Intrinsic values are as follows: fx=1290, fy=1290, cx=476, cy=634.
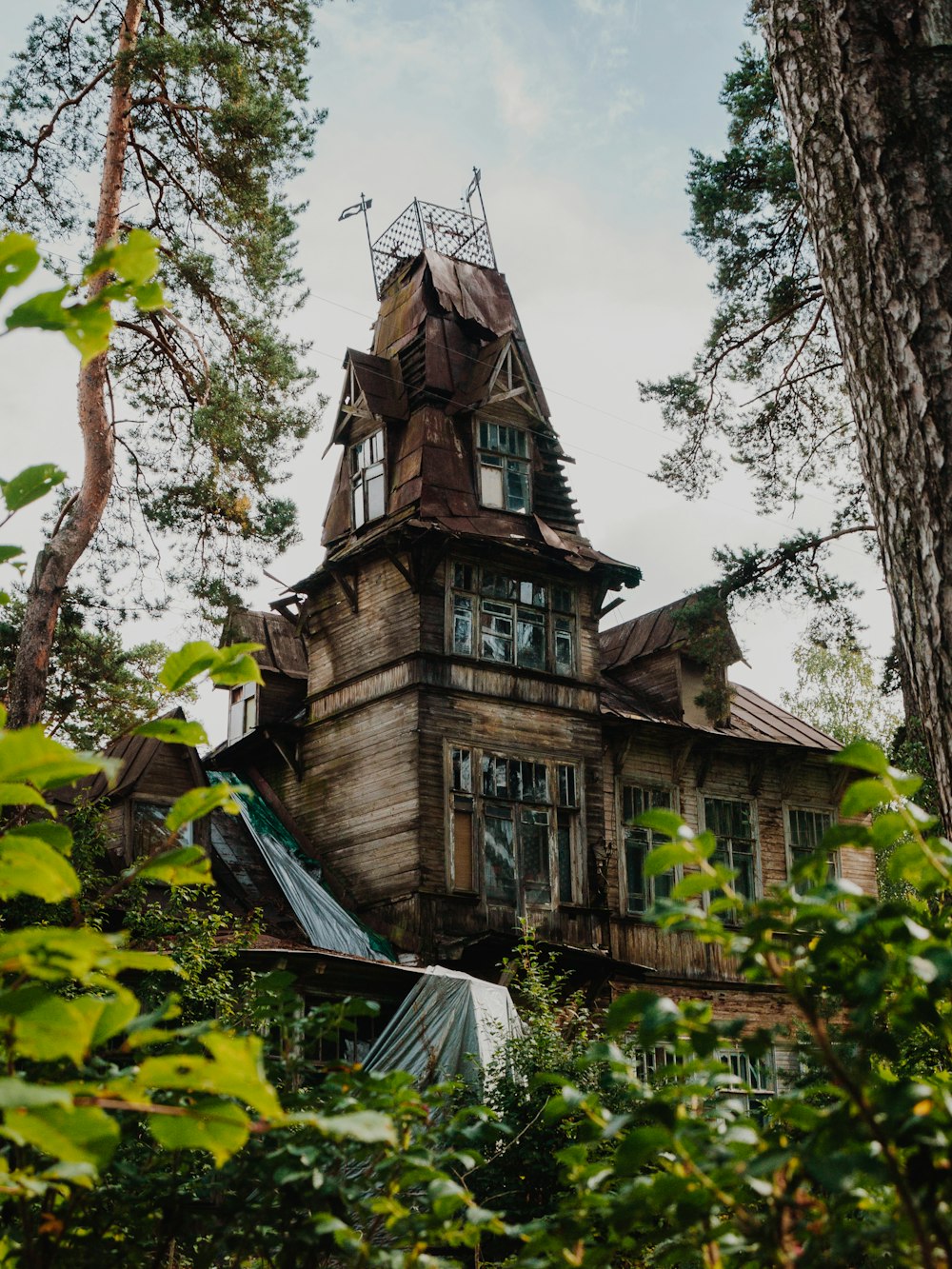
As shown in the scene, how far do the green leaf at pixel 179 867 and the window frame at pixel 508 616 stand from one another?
1647 cm

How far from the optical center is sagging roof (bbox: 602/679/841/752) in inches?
790

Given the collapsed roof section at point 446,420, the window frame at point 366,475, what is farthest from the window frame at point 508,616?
the window frame at point 366,475

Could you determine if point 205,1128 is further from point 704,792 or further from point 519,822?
point 704,792

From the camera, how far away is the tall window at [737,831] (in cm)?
2058

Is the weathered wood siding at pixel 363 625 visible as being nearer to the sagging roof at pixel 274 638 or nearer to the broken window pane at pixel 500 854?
the sagging roof at pixel 274 638

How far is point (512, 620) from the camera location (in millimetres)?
19141

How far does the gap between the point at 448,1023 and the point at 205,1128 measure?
41.2 ft

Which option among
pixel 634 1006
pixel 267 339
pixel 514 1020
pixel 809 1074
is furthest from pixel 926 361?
pixel 267 339

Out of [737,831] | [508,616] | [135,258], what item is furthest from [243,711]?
[135,258]

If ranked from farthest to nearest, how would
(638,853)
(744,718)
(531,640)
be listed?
(744,718) < (638,853) < (531,640)

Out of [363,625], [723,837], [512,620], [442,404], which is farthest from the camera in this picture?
Result: [723,837]

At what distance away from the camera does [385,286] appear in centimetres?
2284

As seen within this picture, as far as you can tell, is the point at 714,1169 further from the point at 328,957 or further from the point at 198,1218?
the point at 328,957

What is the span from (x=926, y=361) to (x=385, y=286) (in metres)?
20.2
